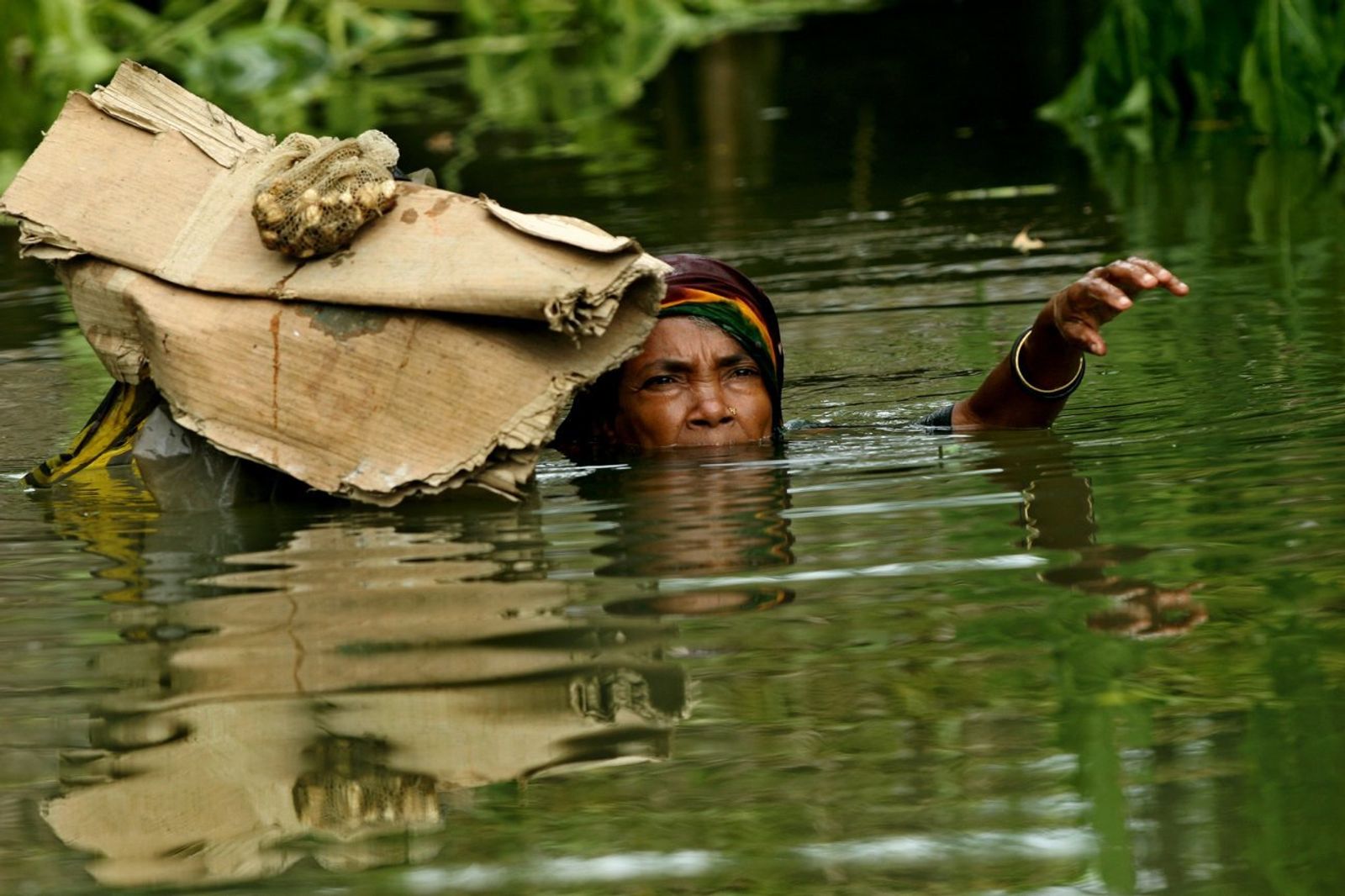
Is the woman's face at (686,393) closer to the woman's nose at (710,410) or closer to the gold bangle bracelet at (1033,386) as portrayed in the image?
the woman's nose at (710,410)

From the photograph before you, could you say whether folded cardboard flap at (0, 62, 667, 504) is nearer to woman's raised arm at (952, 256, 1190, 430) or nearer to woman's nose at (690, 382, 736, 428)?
woman's nose at (690, 382, 736, 428)

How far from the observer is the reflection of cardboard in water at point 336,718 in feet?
8.00

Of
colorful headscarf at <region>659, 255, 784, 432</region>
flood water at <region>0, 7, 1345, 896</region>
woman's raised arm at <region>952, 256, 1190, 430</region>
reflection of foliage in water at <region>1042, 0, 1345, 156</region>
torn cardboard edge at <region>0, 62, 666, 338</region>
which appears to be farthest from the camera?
reflection of foliage in water at <region>1042, 0, 1345, 156</region>

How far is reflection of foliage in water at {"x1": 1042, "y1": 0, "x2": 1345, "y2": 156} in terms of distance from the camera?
777 cm

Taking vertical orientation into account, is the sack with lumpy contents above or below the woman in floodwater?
above

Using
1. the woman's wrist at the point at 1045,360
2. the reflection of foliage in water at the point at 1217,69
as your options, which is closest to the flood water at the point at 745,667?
the woman's wrist at the point at 1045,360

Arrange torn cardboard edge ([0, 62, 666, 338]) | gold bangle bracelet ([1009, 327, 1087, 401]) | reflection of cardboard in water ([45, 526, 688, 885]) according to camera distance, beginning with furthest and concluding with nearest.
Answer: gold bangle bracelet ([1009, 327, 1087, 401]), torn cardboard edge ([0, 62, 666, 338]), reflection of cardboard in water ([45, 526, 688, 885])

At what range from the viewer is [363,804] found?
2475 mm

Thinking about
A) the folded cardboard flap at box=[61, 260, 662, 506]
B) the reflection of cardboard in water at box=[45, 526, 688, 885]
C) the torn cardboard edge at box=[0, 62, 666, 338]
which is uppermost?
the torn cardboard edge at box=[0, 62, 666, 338]

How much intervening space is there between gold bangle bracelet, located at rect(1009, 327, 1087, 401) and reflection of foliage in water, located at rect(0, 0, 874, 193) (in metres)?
6.38

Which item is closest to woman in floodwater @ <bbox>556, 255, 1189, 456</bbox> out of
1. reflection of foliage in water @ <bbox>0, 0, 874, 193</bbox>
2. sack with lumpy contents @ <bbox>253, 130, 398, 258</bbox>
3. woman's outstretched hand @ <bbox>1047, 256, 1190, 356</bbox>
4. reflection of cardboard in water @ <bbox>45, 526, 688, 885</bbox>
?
woman's outstretched hand @ <bbox>1047, 256, 1190, 356</bbox>

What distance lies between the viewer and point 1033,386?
449 cm

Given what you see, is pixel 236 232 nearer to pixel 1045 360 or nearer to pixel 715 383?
pixel 715 383

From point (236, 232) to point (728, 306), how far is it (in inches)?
47.8
